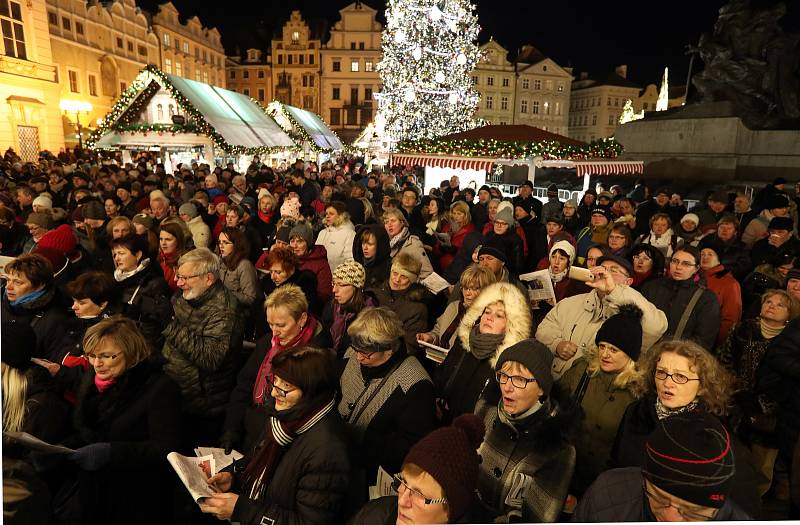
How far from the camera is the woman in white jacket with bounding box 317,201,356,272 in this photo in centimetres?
612

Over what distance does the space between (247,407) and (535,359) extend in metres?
1.98

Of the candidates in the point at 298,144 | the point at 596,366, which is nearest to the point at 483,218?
the point at 596,366

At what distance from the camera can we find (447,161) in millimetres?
12430

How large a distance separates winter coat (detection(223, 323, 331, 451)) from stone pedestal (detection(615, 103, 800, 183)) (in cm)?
1756

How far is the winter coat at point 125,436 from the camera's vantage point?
8.63 feet

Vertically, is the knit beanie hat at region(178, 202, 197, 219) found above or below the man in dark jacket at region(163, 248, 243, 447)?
above

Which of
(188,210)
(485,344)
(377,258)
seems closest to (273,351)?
(485,344)

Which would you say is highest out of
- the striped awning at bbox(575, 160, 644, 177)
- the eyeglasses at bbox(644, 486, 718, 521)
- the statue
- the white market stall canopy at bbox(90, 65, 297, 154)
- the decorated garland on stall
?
the statue

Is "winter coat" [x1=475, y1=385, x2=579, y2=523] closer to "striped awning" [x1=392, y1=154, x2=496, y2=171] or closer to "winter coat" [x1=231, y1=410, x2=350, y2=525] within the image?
"winter coat" [x1=231, y1=410, x2=350, y2=525]

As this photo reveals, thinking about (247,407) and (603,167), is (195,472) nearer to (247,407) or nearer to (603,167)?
(247,407)

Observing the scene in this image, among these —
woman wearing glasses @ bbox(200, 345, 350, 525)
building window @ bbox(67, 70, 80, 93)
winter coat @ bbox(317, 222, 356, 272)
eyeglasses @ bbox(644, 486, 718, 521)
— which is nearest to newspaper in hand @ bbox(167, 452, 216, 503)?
woman wearing glasses @ bbox(200, 345, 350, 525)

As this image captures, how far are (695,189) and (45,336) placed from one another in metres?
17.6

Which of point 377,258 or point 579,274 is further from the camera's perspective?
point 377,258

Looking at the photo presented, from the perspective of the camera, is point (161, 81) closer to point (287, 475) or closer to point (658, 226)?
point (658, 226)
